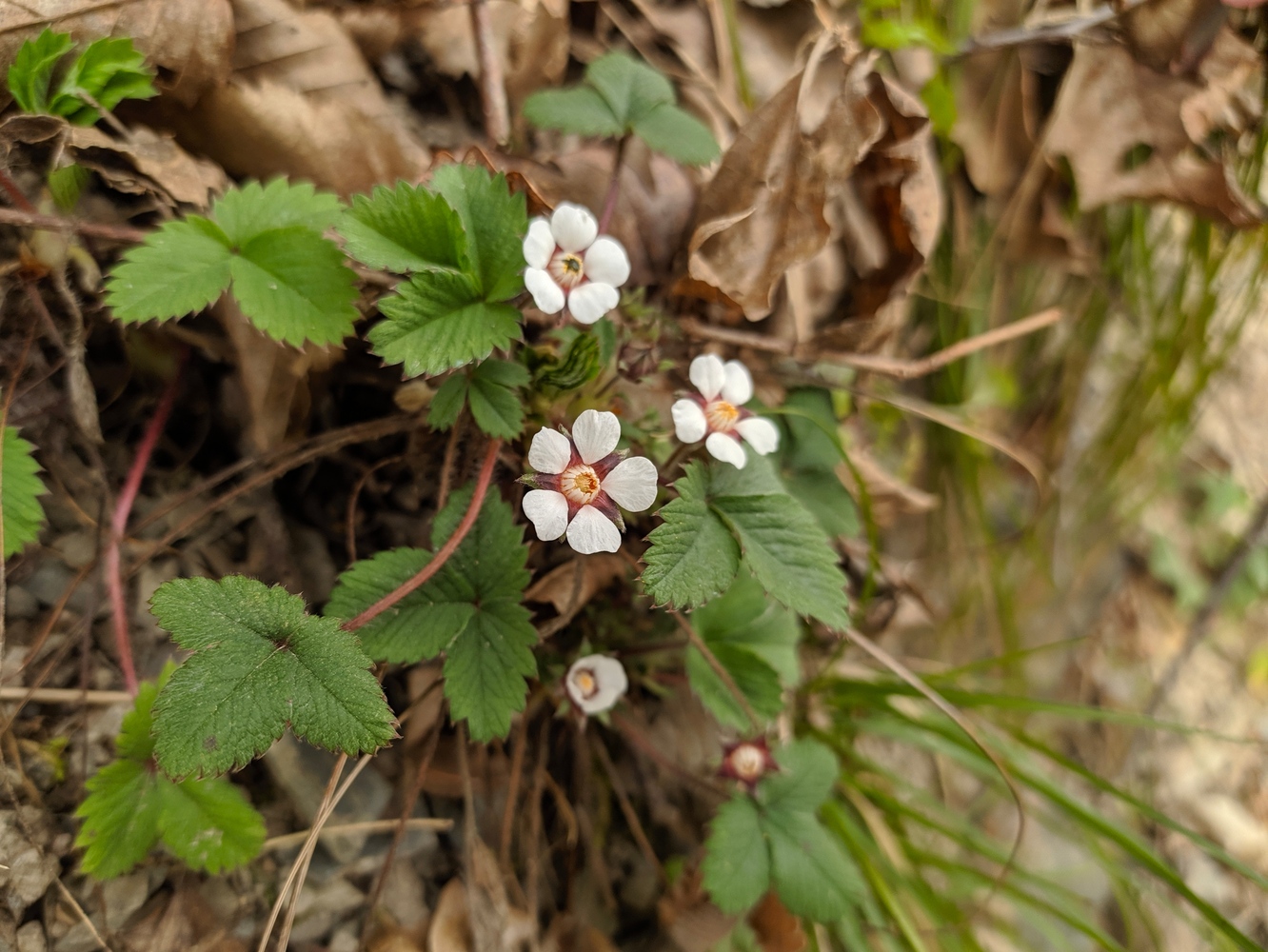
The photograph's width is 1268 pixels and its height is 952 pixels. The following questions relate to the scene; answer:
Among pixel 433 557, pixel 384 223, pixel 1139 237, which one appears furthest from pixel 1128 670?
pixel 384 223

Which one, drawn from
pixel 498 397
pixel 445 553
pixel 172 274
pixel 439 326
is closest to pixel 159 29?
pixel 172 274

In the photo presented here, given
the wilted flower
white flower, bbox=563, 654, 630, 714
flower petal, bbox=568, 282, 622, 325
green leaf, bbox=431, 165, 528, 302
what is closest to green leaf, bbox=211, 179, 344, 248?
green leaf, bbox=431, 165, 528, 302

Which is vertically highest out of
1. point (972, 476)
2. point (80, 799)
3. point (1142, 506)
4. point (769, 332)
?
point (769, 332)

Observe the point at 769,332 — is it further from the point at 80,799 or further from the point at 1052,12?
the point at 80,799

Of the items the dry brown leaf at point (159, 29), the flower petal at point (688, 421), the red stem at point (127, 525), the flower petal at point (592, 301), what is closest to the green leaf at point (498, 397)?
the flower petal at point (592, 301)

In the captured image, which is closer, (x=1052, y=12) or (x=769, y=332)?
(x=769, y=332)

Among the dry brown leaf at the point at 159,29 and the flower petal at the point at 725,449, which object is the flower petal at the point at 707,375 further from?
the dry brown leaf at the point at 159,29
